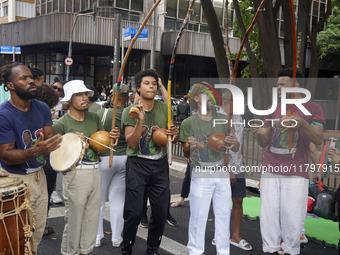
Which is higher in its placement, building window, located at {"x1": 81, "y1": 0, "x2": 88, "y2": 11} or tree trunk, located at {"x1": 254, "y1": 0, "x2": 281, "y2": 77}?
building window, located at {"x1": 81, "y1": 0, "x2": 88, "y2": 11}

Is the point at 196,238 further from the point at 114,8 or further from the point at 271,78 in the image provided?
the point at 114,8

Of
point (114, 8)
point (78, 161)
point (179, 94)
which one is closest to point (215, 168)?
point (78, 161)

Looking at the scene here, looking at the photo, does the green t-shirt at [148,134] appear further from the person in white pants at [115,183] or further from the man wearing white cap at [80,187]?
the person in white pants at [115,183]

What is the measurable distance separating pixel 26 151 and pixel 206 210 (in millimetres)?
1977

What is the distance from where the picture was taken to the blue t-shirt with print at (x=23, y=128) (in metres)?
3.61

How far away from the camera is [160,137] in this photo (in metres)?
4.28

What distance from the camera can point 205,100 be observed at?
4.39 m

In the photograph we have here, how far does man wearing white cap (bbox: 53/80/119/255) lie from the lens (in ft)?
13.7

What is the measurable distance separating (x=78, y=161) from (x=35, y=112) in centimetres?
64

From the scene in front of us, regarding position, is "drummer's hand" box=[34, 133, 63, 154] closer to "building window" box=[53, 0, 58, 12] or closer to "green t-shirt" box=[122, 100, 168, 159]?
"green t-shirt" box=[122, 100, 168, 159]

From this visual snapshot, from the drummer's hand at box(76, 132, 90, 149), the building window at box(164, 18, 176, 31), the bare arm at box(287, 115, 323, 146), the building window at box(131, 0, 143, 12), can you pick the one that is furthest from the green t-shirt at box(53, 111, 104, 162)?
the building window at box(164, 18, 176, 31)

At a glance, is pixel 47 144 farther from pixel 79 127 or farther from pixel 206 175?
pixel 206 175

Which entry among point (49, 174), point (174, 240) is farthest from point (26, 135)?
point (174, 240)

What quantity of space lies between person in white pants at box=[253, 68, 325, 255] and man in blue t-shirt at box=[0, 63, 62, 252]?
2.28 meters
